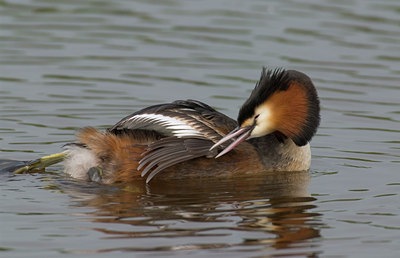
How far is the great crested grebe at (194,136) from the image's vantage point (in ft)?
31.8

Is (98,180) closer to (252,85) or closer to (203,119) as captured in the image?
(203,119)

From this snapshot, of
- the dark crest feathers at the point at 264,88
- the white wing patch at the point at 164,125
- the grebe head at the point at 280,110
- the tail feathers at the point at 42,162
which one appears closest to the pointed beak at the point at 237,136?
the grebe head at the point at 280,110

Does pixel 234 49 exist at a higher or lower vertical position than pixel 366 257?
higher

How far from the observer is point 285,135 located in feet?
33.5

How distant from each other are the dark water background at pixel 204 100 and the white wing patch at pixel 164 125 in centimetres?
51

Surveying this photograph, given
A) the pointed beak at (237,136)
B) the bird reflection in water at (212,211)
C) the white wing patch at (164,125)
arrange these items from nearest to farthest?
the bird reflection in water at (212,211) < the pointed beak at (237,136) < the white wing patch at (164,125)

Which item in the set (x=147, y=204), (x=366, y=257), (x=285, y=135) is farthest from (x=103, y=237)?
(x=285, y=135)

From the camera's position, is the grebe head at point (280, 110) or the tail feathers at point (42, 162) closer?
the grebe head at point (280, 110)

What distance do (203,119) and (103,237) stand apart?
2.48m

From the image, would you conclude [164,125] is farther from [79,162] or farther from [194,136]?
[79,162]

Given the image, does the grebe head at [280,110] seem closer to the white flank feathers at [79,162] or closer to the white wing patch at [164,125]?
the white wing patch at [164,125]

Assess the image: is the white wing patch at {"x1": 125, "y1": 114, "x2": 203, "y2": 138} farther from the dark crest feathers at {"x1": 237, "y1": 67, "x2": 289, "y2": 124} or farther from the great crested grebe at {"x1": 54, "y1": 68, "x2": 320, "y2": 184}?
the dark crest feathers at {"x1": 237, "y1": 67, "x2": 289, "y2": 124}

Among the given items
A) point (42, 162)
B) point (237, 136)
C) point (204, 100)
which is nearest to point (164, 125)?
point (237, 136)

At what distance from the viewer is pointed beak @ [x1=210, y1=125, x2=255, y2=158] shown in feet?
31.6
